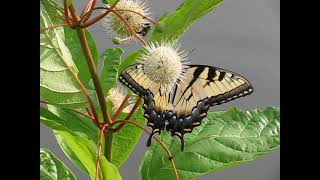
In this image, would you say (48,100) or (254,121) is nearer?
(48,100)

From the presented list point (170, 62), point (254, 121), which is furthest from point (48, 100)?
point (254, 121)

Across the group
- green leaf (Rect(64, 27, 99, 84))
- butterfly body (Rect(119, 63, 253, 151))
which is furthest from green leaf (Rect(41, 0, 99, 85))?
butterfly body (Rect(119, 63, 253, 151))

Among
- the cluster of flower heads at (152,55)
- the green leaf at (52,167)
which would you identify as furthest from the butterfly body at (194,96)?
the green leaf at (52,167)

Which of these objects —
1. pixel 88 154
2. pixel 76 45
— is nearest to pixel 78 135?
pixel 88 154

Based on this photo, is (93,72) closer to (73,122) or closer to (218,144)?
(73,122)

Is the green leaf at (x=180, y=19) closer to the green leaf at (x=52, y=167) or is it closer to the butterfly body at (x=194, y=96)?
the butterfly body at (x=194, y=96)
